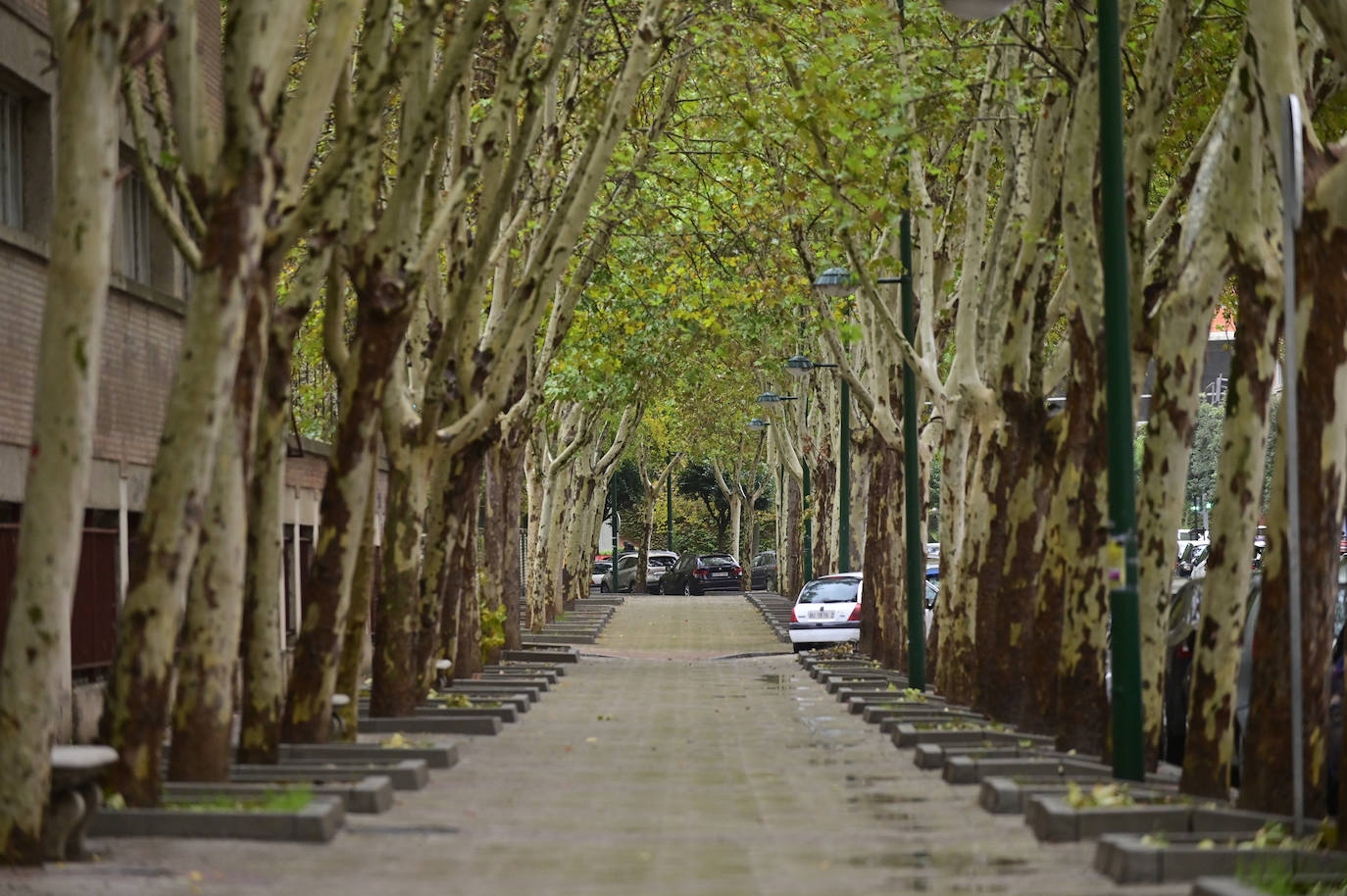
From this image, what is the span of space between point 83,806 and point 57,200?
271 centimetres

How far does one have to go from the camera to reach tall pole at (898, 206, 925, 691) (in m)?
22.8

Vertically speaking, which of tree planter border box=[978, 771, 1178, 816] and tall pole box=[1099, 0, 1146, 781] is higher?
tall pole box=[1099, 0, 1146, 781]

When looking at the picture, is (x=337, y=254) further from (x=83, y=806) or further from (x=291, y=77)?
(x=291, y=77)

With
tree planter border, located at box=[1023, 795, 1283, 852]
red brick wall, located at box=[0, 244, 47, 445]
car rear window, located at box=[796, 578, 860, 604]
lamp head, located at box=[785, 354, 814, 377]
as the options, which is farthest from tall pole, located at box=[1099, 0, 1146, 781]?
car rear window, located at box=[796, 578, 860, 604]

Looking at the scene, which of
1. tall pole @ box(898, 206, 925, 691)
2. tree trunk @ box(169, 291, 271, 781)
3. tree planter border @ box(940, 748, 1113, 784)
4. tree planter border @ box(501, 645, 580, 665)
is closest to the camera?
tree trunk @ box(169, 291, 271, 781)

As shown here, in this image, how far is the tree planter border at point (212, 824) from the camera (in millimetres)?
10328

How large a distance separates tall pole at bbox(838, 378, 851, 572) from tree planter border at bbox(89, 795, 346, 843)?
90.7 ft

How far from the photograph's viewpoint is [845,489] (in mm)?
39469

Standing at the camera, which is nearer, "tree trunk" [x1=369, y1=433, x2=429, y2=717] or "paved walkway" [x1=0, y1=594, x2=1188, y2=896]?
"paved walkway" [x1=0, y1=594, x2=1188, y2=896]

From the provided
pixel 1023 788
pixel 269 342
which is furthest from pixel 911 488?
pixel 269 342

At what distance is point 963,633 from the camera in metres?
21.3

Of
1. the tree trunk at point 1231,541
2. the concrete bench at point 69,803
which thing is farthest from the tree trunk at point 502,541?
the concrete bench at point 69,803

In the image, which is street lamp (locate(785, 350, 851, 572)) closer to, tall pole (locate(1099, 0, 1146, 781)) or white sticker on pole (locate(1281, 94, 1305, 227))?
tall pole (locate(1099, 0, 1146, 781))

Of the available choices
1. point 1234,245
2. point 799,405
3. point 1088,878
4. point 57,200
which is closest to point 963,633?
point 1234,245
